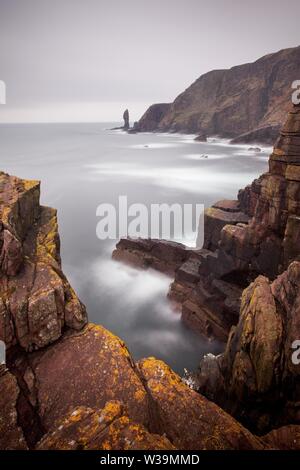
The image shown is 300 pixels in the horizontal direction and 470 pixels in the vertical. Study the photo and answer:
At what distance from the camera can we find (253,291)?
12.5 meters

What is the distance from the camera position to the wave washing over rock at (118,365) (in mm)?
5871

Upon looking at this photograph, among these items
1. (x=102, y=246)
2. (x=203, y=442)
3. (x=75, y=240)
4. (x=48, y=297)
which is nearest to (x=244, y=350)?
(x=203, y=442)

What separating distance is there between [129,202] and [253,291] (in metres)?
50.8

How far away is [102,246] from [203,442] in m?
32.8

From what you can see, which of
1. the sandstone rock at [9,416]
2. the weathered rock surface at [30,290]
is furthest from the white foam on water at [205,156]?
the sandstone rock at [9,416]

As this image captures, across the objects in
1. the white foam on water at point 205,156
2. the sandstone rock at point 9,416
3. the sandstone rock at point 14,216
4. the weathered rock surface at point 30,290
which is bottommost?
the sandstone rock at point 9,416

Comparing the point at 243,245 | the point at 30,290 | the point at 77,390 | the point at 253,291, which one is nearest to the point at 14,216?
A: the point at 30,290

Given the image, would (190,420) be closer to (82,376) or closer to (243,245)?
(82,376)

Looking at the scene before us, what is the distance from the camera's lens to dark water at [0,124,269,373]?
69.8ft

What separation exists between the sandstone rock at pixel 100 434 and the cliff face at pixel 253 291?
6.36m

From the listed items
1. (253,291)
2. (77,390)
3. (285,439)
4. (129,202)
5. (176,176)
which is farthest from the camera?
(176,176)

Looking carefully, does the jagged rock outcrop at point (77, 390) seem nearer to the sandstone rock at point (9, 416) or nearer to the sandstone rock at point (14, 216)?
Result: the sandstone rock at point (9, 416)

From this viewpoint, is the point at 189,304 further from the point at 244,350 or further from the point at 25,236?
the point at 25,236
